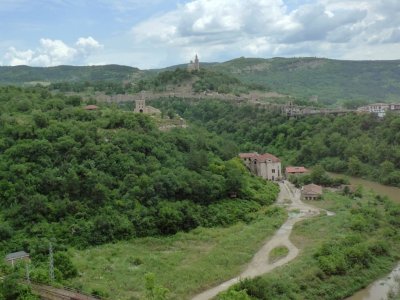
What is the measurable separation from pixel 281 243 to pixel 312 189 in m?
14.5

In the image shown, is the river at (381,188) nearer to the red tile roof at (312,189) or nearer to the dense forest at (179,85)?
the red tile roof at (312,189)

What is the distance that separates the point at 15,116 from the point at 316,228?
27.2m

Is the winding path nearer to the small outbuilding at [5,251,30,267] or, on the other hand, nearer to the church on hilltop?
the small outbuilding at [5,251,30,267]

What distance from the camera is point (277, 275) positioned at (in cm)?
3112

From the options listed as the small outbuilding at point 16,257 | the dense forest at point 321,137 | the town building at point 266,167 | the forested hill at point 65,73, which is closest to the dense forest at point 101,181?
the small outbuilding at point 16,257

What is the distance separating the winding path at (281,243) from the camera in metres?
30.6

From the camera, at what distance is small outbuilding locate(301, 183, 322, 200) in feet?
166

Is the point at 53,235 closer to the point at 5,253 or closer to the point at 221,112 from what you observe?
the point at 5,253

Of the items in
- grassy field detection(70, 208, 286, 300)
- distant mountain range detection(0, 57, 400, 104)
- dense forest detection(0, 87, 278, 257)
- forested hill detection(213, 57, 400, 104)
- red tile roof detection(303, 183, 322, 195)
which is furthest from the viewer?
forested hill detection(213, 57, 400, 104)

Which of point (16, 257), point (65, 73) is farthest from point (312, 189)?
point (65, 73)

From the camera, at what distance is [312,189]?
51125mm

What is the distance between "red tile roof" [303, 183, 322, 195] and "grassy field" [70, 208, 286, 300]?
10.7 meters

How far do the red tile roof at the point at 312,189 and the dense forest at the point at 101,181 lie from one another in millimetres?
3019

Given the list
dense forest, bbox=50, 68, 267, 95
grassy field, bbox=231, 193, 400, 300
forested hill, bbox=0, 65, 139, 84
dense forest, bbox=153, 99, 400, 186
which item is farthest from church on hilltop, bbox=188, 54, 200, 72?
grassy field, bbox=231, 193, 400, 300
